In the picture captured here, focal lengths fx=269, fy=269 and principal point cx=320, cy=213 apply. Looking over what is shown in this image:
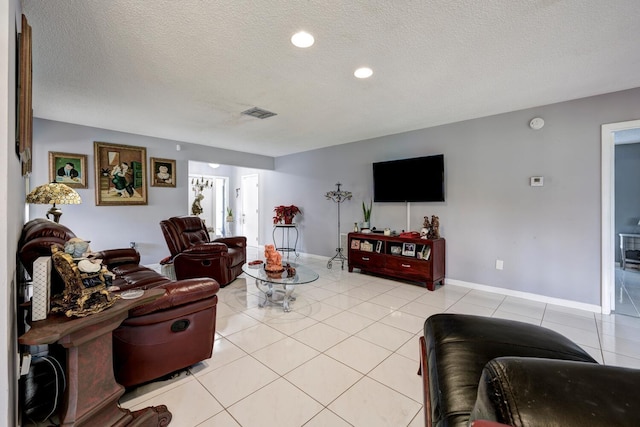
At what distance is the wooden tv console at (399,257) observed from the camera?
12.3 feet

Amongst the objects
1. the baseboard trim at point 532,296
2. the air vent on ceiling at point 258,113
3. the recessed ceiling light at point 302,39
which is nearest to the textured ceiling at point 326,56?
the recessed ceiling light at point 302,39

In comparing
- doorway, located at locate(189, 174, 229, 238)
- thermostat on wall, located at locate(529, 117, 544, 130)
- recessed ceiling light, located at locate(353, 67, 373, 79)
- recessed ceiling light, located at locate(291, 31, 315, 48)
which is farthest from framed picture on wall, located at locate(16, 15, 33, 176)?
doorway, located at locate(189, 174, 229, 238)

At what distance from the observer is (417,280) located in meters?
3.86

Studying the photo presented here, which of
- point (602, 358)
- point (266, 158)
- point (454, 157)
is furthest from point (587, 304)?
point (266, 158)

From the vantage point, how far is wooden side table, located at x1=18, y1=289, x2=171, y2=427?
1.09 meters

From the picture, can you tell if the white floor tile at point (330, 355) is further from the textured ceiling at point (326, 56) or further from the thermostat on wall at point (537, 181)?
the textured ceiling at point (326, 56)

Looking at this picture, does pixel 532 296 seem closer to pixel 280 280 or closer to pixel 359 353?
pixel 359 353

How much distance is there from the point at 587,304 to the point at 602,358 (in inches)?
48.1

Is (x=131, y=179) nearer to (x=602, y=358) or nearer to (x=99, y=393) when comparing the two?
(x=99, y=393)

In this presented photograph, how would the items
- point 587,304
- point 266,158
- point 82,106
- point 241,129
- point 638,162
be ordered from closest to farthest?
point 587,304 < point 82,106 < point 241,129 < point 638,162 < point 266,158

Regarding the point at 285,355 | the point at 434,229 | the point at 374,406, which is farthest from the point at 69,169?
the point at 434,229

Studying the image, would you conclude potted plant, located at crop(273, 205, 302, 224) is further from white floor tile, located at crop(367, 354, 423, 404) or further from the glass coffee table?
white floor tile, located at crop(367, 354, 423, 404)

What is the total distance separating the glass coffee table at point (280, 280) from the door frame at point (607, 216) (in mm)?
3122

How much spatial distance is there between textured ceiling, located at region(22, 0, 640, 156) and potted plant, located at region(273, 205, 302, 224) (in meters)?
2.74
